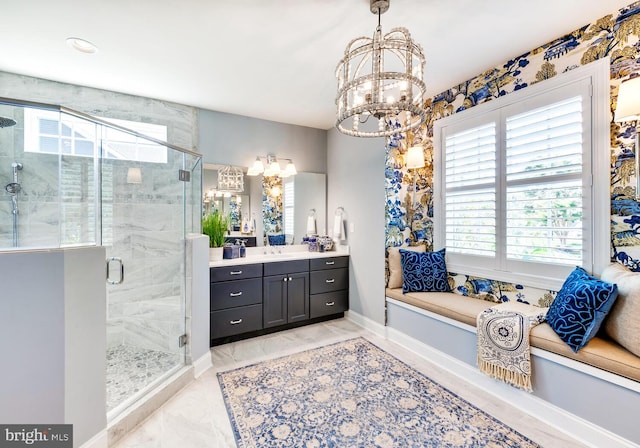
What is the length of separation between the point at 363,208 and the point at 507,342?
6.56 feet

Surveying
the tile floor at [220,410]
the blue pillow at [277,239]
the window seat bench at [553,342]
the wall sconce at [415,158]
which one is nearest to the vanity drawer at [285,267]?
the blue pillow at [277,239]

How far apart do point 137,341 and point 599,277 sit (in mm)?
3690

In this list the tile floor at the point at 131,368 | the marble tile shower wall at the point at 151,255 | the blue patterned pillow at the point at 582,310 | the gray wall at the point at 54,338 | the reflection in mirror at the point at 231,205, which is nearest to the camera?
the gray wall at the point at 54,338

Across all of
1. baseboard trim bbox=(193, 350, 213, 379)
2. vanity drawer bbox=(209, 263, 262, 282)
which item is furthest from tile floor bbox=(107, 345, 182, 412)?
vanity drawer bbox=(209, 263, 262, 282)

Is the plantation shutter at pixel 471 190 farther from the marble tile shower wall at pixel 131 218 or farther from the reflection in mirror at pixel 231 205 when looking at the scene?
the marble tile shower wall at pixel 131 218

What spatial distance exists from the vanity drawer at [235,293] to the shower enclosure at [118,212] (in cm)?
48

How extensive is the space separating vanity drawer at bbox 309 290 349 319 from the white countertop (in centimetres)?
52

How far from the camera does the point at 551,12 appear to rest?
184cm

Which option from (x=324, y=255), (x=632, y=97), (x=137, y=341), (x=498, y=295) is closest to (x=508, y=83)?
(x=632, y=97)

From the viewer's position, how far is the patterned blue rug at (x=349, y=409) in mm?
1705

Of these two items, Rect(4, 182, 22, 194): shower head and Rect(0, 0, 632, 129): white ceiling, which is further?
Rect(4, 182, 22, 194): shower head

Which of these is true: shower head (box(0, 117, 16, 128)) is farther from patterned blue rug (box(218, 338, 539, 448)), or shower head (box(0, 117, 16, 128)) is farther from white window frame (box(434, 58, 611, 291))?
white window frame (box(434, 58, 611, 291))

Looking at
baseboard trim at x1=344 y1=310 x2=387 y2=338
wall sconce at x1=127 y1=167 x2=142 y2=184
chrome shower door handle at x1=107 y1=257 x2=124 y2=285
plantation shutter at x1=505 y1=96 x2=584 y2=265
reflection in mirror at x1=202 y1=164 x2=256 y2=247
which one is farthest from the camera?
reflection in mirror at x1=202 y1=164 x2=256 y2=247

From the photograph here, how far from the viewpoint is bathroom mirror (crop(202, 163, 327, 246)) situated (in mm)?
3479
